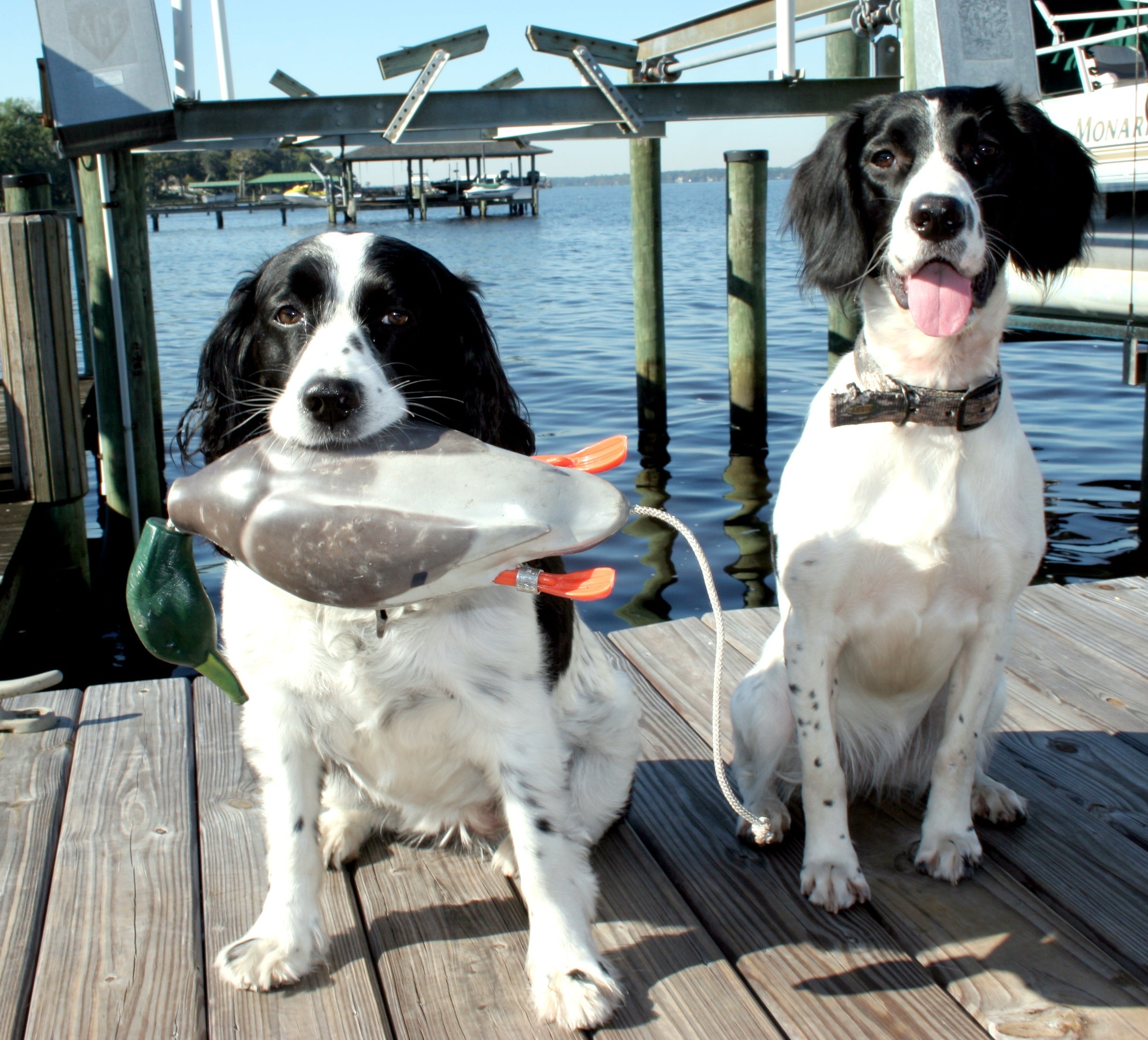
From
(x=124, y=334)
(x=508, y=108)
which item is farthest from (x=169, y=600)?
(x=508, y=108)

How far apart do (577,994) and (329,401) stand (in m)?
1.02

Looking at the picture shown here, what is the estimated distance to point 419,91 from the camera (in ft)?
21.2

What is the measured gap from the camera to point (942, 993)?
179cm

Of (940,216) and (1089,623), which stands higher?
(940,216)

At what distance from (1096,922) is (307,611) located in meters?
1.50

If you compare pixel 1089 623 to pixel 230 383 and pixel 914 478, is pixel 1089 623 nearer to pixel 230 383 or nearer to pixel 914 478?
pixel 914 478

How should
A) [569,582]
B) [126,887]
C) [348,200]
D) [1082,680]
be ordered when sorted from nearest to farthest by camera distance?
[569,582], [126,887], [1082,680], [348,200]

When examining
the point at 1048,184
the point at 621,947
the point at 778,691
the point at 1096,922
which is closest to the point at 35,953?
the point at 621,947

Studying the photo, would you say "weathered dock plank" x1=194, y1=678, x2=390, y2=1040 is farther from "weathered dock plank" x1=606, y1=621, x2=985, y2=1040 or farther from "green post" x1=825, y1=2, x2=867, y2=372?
"green post" x1=825, y1=2, x2=867, y2=372

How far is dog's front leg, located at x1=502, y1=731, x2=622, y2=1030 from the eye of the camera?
181cm

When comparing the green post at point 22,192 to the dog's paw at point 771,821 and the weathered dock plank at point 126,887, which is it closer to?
the weathered dock plank at point 126,887

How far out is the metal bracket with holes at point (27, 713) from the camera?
8.85ft

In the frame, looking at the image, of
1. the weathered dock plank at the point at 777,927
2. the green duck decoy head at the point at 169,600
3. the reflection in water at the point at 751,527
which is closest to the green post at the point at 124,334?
the reflection in water at the point at 751,527

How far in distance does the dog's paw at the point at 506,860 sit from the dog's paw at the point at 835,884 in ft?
1.84
